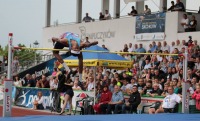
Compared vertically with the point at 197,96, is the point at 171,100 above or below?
below

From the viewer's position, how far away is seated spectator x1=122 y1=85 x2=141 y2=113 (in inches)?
628

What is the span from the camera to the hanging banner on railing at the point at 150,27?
22.8 meters

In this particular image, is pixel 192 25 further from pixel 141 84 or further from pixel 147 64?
pixel 141 84

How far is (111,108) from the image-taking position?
54.2ft

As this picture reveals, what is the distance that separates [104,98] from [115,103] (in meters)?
0.67

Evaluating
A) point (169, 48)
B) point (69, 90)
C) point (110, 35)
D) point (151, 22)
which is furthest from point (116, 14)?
point (69, 90)

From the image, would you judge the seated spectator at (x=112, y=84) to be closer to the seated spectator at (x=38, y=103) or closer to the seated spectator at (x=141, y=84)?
the seated spectator at (x=141, y=84)

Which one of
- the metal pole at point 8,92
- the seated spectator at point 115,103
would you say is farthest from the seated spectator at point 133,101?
the metal pole at point 8,92

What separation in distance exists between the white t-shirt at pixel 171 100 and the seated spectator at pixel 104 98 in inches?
99.2

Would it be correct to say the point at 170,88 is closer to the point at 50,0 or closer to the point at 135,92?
the point at 135,92

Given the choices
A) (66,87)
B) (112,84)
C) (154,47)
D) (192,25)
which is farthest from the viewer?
(154,47)

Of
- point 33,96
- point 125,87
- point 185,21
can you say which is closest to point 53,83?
point 33,96

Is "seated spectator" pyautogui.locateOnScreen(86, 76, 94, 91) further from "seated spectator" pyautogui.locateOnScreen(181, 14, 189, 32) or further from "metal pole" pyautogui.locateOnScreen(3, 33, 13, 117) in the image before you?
"metal pole" pyautogui.locateOnScreen(3, 33, 13, 117)

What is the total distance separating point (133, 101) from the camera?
16.0 meters
